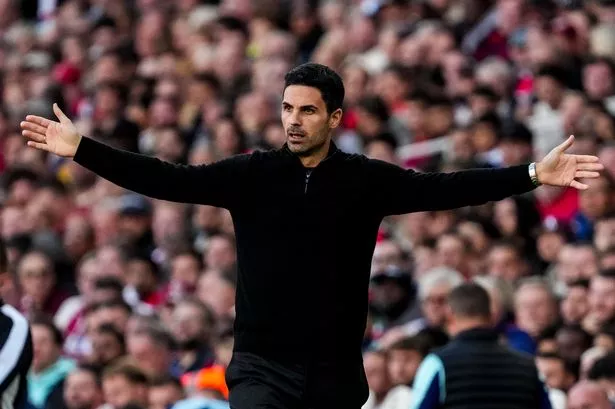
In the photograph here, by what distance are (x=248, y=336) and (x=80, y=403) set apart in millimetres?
4738

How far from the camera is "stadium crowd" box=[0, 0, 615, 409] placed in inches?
444

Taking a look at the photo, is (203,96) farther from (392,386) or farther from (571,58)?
(392,386)

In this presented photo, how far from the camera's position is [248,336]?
7.18 m

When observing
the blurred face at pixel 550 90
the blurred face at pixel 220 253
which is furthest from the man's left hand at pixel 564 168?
the blurred face at pixel 550 90

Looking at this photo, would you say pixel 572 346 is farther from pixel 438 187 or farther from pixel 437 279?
pixel 438 187

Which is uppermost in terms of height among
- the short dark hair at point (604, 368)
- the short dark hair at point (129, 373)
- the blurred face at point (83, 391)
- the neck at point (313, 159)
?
the neck at point (313, 159)

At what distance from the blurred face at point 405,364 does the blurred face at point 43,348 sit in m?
2.56

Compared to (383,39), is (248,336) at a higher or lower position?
lower

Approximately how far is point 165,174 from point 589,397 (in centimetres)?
341

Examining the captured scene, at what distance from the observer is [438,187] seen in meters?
7.14

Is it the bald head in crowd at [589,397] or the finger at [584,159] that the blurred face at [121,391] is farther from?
the finger at [584,159]

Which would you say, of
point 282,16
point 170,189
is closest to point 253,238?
point 170,189

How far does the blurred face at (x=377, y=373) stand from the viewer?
431 inches

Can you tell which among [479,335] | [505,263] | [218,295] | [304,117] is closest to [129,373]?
[218,295]
